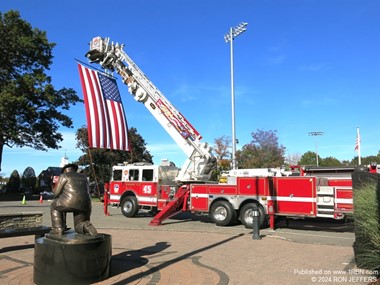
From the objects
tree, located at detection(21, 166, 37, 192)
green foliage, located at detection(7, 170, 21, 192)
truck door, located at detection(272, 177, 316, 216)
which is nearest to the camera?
truck door, located at detection(272, 177, 316, 216)

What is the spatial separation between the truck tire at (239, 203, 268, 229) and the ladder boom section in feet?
10.5

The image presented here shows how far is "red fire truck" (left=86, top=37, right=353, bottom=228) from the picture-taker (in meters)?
13.7

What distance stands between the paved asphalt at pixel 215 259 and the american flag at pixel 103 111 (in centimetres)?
461

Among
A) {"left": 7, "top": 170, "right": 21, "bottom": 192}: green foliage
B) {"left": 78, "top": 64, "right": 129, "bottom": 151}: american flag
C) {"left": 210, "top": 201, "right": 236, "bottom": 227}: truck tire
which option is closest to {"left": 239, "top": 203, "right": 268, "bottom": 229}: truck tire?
{"left": 210, "top": 201, "right": 236, "bottom": 227}: truck tire

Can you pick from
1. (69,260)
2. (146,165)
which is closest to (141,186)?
(146,165)

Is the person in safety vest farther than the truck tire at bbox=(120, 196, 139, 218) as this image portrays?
No

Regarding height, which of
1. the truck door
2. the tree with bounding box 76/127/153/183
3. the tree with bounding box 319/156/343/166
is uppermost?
the tree with bounding box 319/156/343/166

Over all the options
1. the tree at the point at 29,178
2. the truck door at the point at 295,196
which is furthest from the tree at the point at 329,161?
the truck door at the point at 295,196

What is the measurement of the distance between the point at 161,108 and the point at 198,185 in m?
4.40

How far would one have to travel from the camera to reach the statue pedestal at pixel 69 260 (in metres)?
6.03

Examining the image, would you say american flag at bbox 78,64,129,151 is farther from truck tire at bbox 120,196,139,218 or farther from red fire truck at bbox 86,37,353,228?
truck tire at bbox 120,196,139,218

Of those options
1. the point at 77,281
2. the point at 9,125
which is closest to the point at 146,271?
the point at 77,281

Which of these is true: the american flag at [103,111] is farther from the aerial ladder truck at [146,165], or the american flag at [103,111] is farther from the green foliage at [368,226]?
the green foliage at [368,226]

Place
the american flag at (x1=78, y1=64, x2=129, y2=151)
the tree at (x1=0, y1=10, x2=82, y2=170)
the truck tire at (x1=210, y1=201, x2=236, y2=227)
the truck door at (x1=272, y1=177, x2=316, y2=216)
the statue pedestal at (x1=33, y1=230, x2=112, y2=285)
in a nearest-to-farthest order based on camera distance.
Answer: the statue pedestal at (x1=33, y1=230, x2=112, y2=285), the truck door at (x1=272, y1=177, x2=316, y2=216), the truck tire at (x1=210, y1=201, x2=236, y2=227), the american flag at (x1=78, y1=64, x2=129, y2=151), the tree at (x1=0, y1=10, x2=82, y2=170)
